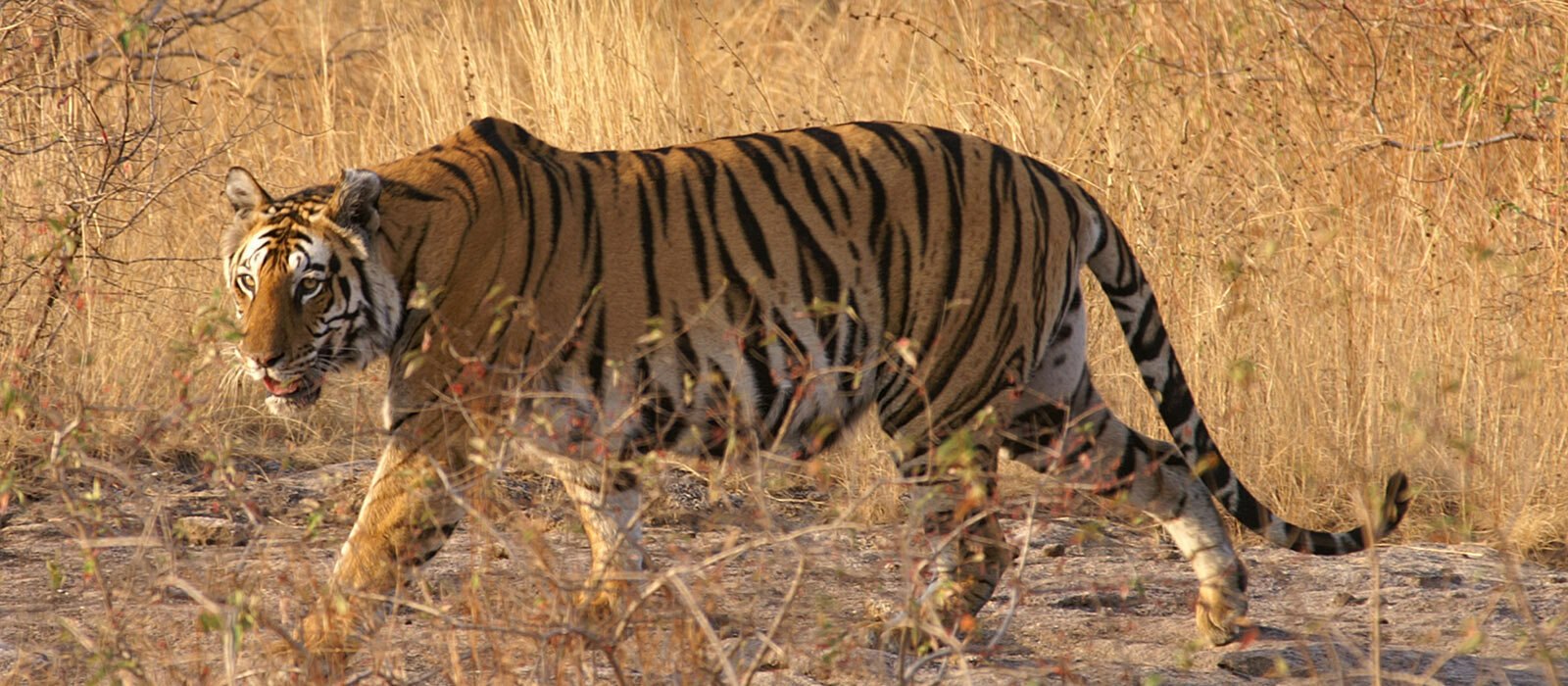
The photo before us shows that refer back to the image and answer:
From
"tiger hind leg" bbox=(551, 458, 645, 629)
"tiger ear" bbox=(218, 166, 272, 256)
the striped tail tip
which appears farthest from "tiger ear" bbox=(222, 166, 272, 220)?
the striped tail tip

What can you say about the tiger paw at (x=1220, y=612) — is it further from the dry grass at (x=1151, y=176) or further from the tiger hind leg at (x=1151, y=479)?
the dry grass at (x=1151, y=176)

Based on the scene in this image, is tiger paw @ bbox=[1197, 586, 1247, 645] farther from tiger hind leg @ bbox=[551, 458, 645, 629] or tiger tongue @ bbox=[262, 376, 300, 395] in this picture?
tiger tongue @ bbox=[262, 376, 300, 395]

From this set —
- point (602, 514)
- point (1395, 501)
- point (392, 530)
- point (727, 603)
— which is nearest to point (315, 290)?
point (392, 530)

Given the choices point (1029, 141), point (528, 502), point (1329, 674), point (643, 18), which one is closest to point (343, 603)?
point (1329, 674)

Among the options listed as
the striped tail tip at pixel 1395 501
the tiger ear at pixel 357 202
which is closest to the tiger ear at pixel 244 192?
the tiger ear at pixel 357 202

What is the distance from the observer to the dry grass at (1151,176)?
18.3 feet

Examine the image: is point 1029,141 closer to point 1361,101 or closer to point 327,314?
point 1361,101

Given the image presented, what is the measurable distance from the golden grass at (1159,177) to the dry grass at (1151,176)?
0.02m

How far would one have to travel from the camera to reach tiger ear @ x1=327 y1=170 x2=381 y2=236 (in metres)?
4.09

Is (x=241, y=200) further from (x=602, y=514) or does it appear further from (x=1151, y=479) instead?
(x=1151, y=479)

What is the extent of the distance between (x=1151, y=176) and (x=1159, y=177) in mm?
276

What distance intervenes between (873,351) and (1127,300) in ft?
2.44

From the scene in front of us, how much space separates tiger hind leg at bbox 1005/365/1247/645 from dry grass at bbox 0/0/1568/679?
0.56 m

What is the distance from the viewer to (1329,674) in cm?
421
